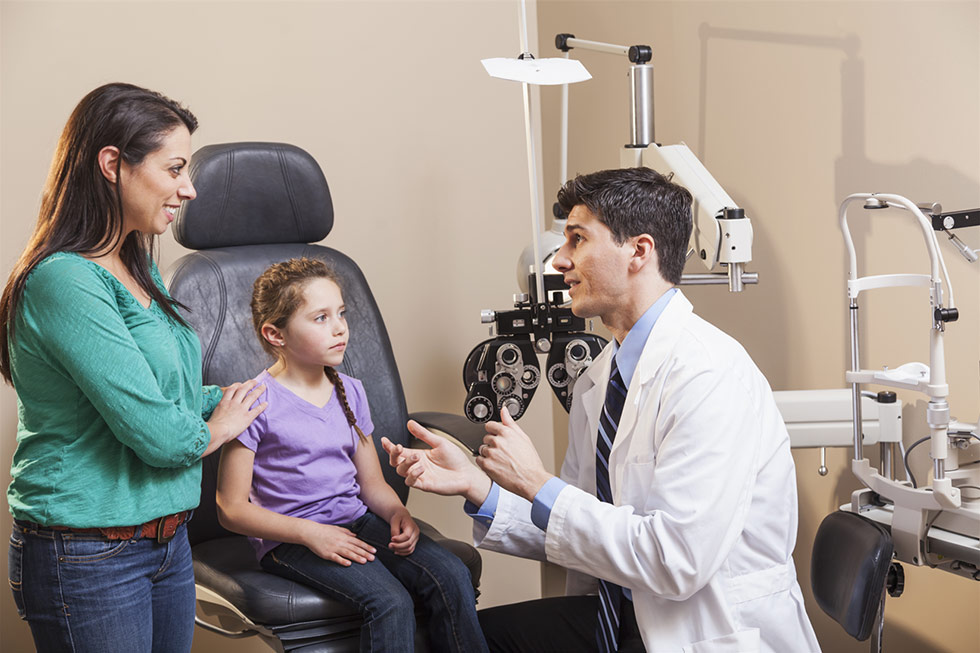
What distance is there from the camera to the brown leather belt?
4.02ft

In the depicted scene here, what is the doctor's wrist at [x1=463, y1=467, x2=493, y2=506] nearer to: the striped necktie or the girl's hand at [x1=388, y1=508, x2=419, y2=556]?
the striped necktie

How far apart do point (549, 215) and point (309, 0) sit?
39.4 inches

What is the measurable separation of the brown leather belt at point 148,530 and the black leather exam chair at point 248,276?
1.36 feet

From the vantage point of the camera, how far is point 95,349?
1.19 meters

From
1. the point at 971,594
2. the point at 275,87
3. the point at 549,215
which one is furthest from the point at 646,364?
the point at 549,215

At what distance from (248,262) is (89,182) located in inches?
30.1

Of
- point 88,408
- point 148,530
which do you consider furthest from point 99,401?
point 148,530

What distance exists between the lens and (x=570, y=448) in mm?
1615

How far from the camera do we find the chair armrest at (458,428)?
1.90m

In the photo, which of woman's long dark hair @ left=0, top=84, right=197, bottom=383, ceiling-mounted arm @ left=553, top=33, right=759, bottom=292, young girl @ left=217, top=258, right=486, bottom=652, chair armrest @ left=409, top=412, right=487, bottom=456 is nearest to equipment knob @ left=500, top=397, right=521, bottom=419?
chair armrest @ left=409, top=412, right=487, bottom=456

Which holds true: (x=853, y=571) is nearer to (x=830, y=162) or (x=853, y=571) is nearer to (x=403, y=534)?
(x=403, y=534)

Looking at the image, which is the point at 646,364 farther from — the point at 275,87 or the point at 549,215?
the point at 549,215

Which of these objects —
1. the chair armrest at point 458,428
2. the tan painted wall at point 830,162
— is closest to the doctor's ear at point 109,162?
the chair armrest at point 458,428

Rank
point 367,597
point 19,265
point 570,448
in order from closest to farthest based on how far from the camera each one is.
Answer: point 19,265
point 367,597
point 570,448
